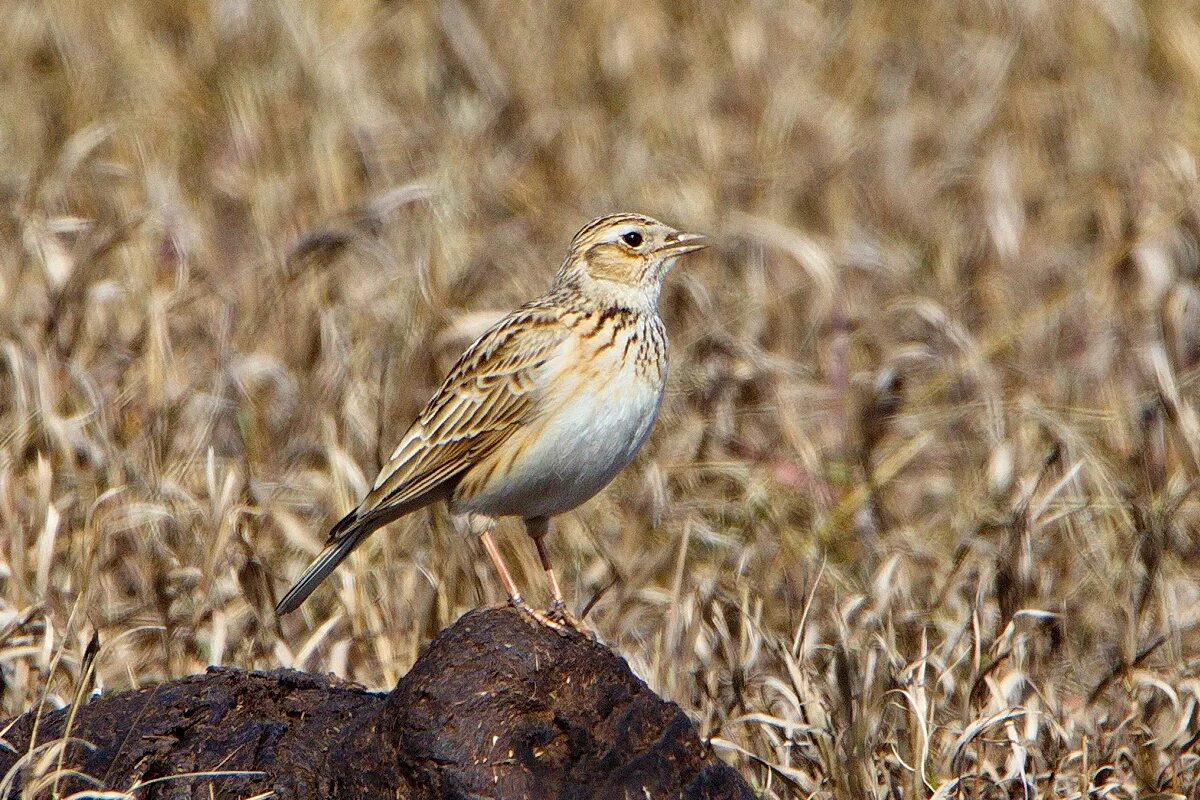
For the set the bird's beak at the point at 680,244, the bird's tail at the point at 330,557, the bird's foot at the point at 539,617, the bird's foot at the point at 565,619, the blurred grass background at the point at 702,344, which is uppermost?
the bird's beak at the point at 680,244

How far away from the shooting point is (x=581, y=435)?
521 centimetres

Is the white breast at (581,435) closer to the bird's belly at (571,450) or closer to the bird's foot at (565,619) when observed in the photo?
the bird's belly at (571,450)

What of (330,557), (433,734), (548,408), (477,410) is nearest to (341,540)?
(330,557)

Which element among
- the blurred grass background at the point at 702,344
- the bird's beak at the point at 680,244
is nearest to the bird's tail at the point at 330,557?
the blurred grass background at the point at 702,344

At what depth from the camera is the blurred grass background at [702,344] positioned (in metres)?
5.62

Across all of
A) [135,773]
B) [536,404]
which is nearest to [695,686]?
[536,404]

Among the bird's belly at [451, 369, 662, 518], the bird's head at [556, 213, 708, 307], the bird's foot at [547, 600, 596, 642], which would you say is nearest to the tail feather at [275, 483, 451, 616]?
the bird's belly at [451, 369, 662, 518]

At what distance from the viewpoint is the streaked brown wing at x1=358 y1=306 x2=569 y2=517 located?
5.43m

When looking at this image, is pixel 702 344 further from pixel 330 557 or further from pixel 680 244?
pixel 330 557

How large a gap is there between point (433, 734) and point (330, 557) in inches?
58.9

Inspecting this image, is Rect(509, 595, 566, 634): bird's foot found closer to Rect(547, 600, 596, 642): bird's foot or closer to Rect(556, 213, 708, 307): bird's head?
Rect(547, 600, 596, 642): bird's foot

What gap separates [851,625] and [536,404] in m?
1.34

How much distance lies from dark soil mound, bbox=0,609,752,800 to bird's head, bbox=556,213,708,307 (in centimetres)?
155

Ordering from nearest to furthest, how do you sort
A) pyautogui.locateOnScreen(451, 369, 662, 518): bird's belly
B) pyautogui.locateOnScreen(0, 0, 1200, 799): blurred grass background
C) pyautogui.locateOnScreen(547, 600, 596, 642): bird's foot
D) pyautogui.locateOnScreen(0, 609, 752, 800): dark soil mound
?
pyautogui.locateOnScreen(0, 609, 752, 800): dark soil mound, pyautogui.locateOnScreen(547, 600, 596, 642): bird's foot, pyautogui.locateOnScreen(451, 369, 662, 518): bird's belly, pyautogui.locateOnScreen(0, 0, 1200, 799): blurred grass background
